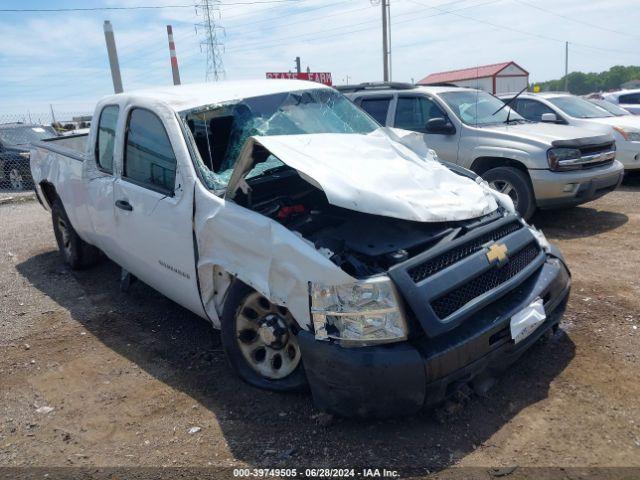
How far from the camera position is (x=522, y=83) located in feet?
115

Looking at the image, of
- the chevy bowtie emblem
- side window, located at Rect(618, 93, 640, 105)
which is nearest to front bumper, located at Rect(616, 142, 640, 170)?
side window, located at Rect(618, 93, 640, 105)

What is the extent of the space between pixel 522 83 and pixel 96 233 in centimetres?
3525

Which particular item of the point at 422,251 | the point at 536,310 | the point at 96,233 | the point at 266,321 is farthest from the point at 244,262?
the point at 96,233

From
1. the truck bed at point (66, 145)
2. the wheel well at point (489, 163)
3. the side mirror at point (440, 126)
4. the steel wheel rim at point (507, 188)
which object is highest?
the truck bed at point (66, 145)

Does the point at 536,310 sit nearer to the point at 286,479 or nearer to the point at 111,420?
the point at 286,479

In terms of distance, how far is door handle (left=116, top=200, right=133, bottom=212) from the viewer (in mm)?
4102

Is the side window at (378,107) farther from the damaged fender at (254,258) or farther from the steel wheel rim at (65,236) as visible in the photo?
the damaged fender at (254,258)

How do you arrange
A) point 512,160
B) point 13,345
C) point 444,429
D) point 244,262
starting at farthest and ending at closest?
point 512,160, point 13,345, point 244,262, point 444,429

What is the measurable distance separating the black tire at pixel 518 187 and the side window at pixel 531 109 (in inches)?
149

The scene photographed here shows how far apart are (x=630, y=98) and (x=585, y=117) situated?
6.36m

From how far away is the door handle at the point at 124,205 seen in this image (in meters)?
4.10

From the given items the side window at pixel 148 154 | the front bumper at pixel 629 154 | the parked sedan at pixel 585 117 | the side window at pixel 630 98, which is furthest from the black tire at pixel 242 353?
the side window at pixel 630 98

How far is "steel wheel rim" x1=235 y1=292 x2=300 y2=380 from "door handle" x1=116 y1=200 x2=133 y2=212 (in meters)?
1.44

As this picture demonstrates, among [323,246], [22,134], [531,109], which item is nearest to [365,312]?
[323,246]
